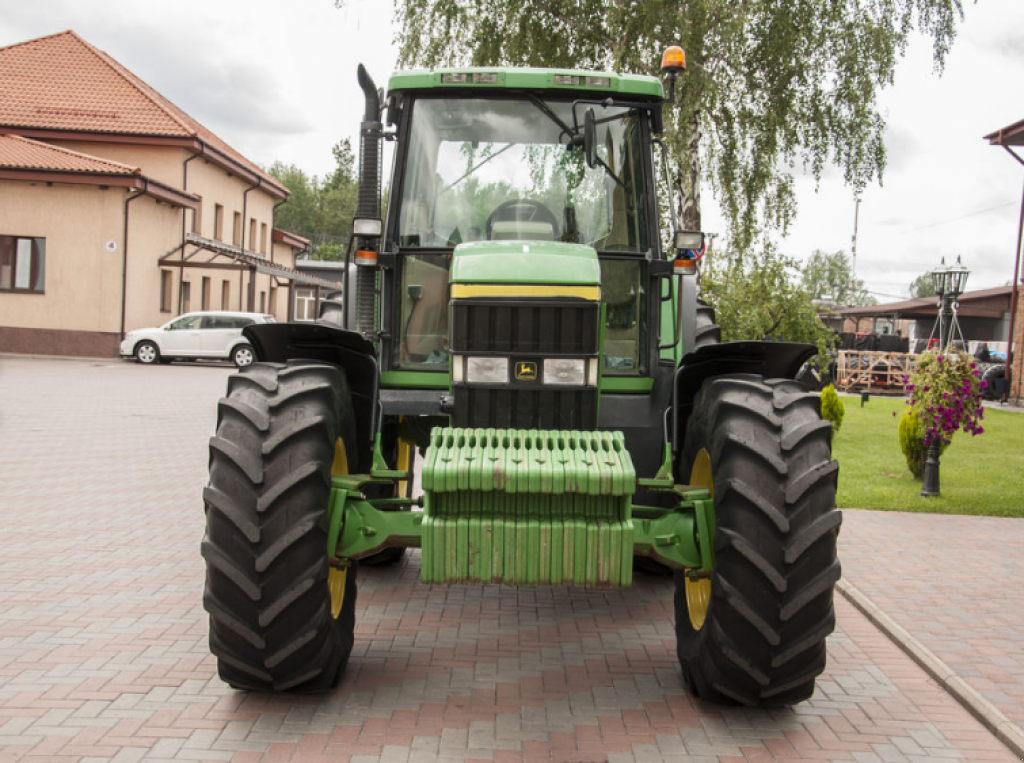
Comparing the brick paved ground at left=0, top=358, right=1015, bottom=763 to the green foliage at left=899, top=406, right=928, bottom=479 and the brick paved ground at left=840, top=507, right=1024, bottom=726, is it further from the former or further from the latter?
the green foliage at left=899, top=406, right=928, bottom=479

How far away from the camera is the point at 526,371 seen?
4793mm

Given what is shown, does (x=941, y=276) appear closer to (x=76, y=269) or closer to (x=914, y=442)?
(x=914, y=442)

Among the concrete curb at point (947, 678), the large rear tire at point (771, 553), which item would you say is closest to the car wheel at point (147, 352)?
the concrete curb at point (947, 678)

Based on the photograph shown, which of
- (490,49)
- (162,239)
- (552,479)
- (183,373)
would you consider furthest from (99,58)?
(552,479)

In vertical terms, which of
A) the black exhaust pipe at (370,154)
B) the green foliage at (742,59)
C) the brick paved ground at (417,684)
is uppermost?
the green foliage at (742,59)

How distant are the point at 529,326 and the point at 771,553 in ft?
5.23

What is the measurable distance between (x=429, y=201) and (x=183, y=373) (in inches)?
830

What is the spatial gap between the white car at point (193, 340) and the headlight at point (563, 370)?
2388 cm

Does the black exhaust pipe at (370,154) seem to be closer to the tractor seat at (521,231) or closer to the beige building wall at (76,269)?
the tractor seat at (521,231)

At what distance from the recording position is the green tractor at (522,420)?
3.93 metres

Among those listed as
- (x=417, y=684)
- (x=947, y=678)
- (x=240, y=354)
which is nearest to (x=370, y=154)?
(x=417, y=684)

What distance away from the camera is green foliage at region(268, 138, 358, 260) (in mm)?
95375

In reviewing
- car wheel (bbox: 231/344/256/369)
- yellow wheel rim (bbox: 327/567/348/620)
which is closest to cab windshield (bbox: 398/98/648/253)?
yellow wheel rim (bbox: 327/567/348/620)

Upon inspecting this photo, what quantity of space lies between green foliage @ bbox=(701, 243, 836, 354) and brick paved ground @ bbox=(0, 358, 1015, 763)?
310 inches
